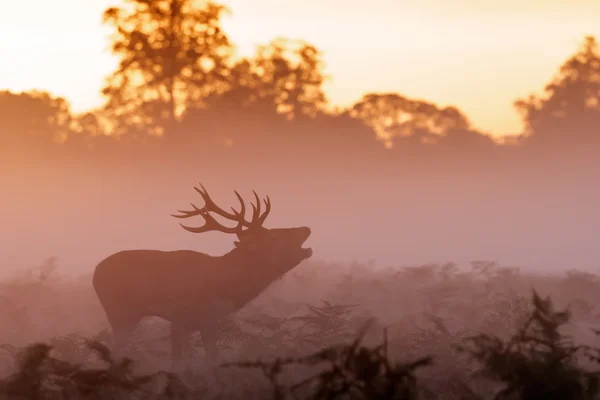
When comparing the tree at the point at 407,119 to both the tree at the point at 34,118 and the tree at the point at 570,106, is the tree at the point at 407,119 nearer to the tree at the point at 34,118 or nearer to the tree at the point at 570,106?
the tree at the point at 570,106

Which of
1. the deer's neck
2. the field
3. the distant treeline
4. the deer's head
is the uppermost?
the distant treeline

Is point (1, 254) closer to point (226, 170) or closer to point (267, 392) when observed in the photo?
point (226, 170)

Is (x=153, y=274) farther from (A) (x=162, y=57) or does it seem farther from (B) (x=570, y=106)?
(B) (x=570, y=106)

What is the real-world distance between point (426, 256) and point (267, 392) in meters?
29.2

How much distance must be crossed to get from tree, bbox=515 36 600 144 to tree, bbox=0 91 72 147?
25.0m

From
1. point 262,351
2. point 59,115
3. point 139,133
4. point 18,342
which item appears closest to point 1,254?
point 139,133

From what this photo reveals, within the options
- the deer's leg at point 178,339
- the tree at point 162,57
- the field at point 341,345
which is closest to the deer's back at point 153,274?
the deer's leg at point 178,339

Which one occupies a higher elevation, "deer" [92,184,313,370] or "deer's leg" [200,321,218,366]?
"deer" [92,184,313,370]

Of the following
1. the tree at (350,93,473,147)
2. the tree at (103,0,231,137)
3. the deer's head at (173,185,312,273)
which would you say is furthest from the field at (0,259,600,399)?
the tree at (350,93,473,147)

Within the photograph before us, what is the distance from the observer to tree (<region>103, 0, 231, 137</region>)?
147 ft

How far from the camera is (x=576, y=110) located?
55.7 m

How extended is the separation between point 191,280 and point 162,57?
1371 inches

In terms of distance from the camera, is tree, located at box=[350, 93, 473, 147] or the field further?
tree, located at box=[350, 93, 473, 147]

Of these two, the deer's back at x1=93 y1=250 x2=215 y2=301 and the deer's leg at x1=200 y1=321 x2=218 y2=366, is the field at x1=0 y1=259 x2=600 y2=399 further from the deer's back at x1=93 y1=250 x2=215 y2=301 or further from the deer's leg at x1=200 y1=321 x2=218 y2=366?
the deer's back at x1=93 y1=250 x2=215 y2=301
